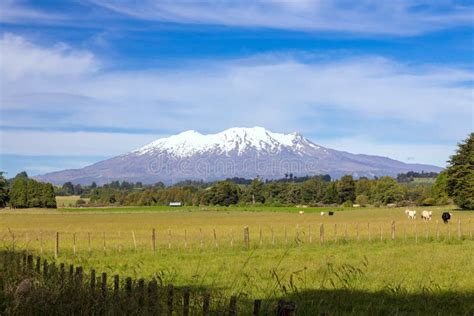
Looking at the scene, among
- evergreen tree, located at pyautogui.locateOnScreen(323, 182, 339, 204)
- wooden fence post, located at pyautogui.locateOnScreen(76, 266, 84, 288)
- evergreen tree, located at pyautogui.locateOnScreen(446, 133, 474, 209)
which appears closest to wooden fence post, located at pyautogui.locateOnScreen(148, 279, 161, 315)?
wooden fence post, located at pyautogui.locateOnScreen(76, 266, 84, 288)

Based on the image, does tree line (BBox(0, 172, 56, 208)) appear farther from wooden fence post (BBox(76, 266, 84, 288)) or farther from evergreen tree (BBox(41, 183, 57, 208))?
wooden fence post (BBox(76, 266, 84, 288))

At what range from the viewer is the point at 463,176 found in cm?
9125

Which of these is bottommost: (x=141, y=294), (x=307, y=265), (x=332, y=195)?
(x=307, y=265)

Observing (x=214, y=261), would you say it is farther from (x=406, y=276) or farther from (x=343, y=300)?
(x=343, y=300)

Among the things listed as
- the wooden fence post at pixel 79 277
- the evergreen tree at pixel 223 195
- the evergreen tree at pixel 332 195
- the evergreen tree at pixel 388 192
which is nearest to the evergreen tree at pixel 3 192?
the evergreen tree at pixel 223 195

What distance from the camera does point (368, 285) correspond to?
16.9 meters

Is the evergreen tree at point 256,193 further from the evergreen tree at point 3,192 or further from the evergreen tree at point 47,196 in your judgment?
the evergreen tree at point 3,192

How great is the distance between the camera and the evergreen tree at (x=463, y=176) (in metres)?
90.2

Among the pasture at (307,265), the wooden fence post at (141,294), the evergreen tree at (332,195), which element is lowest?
the pasture at (307,265)

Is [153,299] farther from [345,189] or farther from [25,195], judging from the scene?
[345,189]

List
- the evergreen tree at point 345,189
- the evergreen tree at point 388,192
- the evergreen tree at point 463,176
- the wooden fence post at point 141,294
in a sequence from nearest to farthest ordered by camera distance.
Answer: the wooden fence post at point 141,294
the evergreen tree at point 463,176
the evergreen tree at point 388,192
the evergreen tree at point 345,189

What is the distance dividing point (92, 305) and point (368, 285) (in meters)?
10.8

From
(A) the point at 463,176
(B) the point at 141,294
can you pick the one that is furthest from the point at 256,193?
(B) the point at 141,294

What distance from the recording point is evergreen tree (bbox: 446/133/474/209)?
9017 cm
